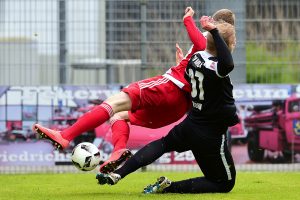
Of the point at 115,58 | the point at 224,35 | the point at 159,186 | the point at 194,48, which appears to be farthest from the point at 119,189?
the point at 115,58

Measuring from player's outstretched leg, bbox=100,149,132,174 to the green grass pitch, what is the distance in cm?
27

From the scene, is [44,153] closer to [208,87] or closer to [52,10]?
[52,10]

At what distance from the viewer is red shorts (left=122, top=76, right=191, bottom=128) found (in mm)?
8695

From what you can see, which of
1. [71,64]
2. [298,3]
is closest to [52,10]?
[71,64]

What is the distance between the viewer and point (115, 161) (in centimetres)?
837

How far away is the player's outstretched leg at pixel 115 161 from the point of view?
327 inches

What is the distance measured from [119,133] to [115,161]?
0.70 metres

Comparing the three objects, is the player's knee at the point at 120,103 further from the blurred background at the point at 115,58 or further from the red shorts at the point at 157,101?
the blurred background at the point at 115,58

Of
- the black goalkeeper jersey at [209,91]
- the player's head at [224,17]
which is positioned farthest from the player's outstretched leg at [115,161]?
the player's head at [224,17]

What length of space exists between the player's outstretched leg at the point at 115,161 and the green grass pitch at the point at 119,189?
0.88ft

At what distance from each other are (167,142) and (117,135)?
55cm

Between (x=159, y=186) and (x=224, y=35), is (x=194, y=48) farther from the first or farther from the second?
(x=159, y=186)

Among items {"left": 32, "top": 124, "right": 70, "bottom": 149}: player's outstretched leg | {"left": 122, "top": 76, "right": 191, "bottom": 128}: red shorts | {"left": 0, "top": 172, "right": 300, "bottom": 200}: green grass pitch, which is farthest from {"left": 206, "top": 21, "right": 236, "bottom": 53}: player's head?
{"left": 32, "top": 124, "right": 70, "bottom": 149}: player's outstretched leg

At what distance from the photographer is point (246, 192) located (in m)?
Answer: 9.06
